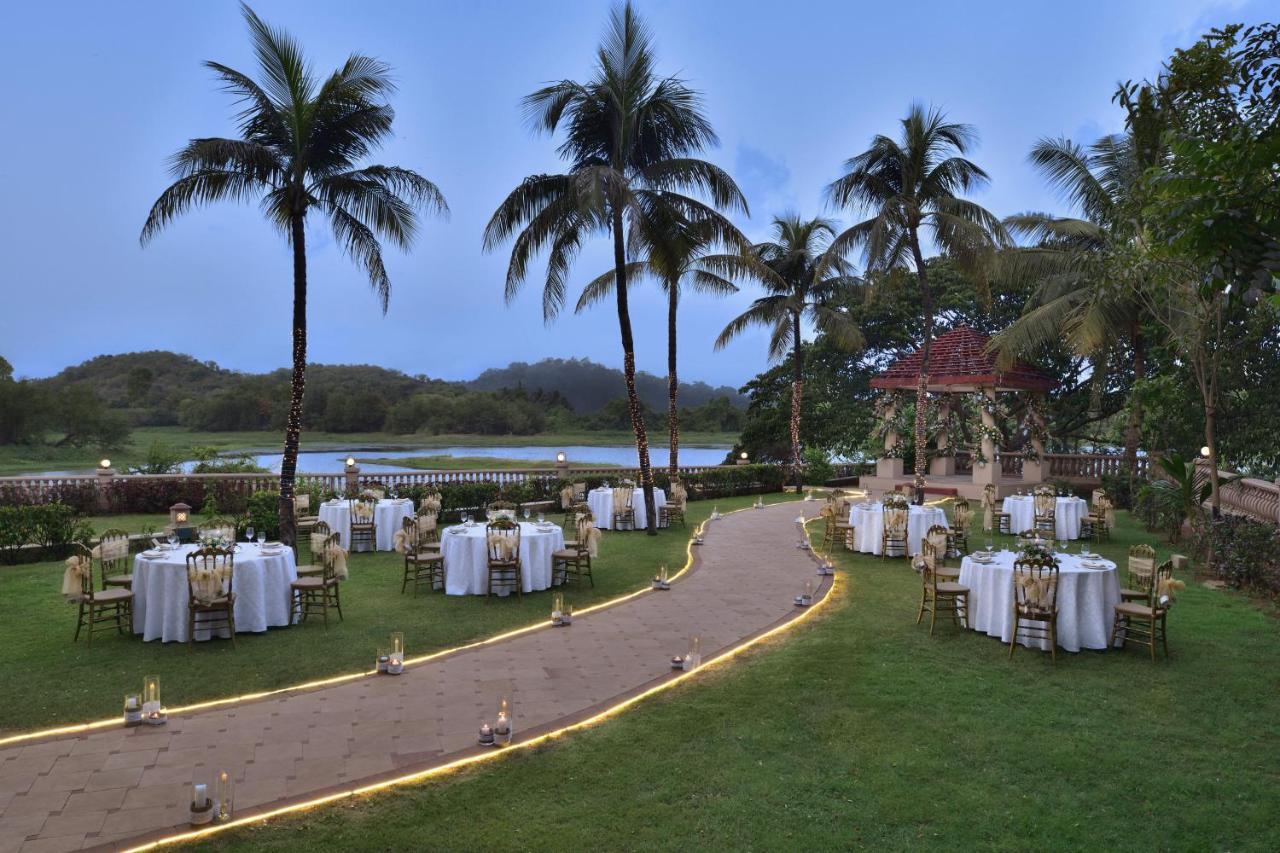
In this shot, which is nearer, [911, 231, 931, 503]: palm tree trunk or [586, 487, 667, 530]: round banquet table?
[911, 231, 931, 503]: palm tree trunk

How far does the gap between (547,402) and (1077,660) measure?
47610mm

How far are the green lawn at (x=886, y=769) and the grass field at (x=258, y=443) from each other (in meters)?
23.1

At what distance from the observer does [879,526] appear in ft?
46.5

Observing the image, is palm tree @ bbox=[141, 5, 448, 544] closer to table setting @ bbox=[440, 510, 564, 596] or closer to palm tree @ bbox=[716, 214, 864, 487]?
table setting @ bbox=[440, 510, 564, 596]

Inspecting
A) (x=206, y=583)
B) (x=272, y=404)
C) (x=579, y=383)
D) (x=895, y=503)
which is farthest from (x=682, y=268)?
(x=579, y=383)

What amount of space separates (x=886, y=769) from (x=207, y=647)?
22.8 feet

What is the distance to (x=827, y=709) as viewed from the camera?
20.3 ft

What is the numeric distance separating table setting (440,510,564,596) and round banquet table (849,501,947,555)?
6.61 metres

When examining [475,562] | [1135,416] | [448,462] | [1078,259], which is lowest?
[475,562]

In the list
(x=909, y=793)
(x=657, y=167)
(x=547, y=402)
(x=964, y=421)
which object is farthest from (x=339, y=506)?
(x=547, y=402)

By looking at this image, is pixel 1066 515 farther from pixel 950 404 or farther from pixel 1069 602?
pixel 950 404

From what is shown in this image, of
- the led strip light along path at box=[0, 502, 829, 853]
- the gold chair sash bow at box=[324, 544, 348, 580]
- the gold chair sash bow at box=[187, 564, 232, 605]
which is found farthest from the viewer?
the gold chair sash bow at box=[324, 544, 348, 580]

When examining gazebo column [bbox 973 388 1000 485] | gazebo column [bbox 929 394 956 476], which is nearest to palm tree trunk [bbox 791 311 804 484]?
gazebo column [bbox 929 394 956 476]

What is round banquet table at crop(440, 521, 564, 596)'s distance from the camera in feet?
34.6
